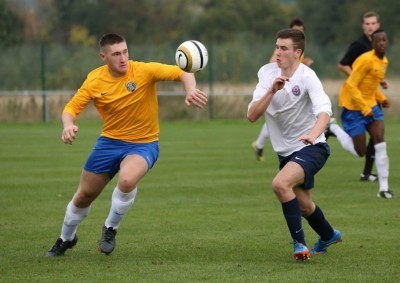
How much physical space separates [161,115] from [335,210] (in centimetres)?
2416

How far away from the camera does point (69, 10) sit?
6681 centimetres

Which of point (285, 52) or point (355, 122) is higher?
point (285, 52)

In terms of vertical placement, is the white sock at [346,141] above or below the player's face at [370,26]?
below

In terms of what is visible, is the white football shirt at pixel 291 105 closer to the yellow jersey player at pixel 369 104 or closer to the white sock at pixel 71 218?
the white sock at pixel 71 218

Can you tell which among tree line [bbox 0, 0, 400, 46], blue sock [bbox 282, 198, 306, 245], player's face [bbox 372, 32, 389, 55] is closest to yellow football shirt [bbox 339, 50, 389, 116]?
player's face [bbox 372, 32, 389, 55]

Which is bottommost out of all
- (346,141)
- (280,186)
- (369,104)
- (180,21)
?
(180,21)

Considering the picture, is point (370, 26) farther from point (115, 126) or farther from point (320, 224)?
point (115, 126)

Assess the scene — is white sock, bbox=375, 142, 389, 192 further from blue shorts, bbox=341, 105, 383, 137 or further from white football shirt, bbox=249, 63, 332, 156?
white football shirt, bbox=249, 63, 332, 156

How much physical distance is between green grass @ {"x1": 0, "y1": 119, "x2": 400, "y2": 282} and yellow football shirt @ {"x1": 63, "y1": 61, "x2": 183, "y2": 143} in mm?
1133

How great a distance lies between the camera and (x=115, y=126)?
9922 mm

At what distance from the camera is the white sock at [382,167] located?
14211 millimetres

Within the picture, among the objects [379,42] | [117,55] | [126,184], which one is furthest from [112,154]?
[379,42]

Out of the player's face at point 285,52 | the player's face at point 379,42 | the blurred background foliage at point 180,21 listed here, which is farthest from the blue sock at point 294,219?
the blurred background foliage at point 180,21

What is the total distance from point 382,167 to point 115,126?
5.44 meters
